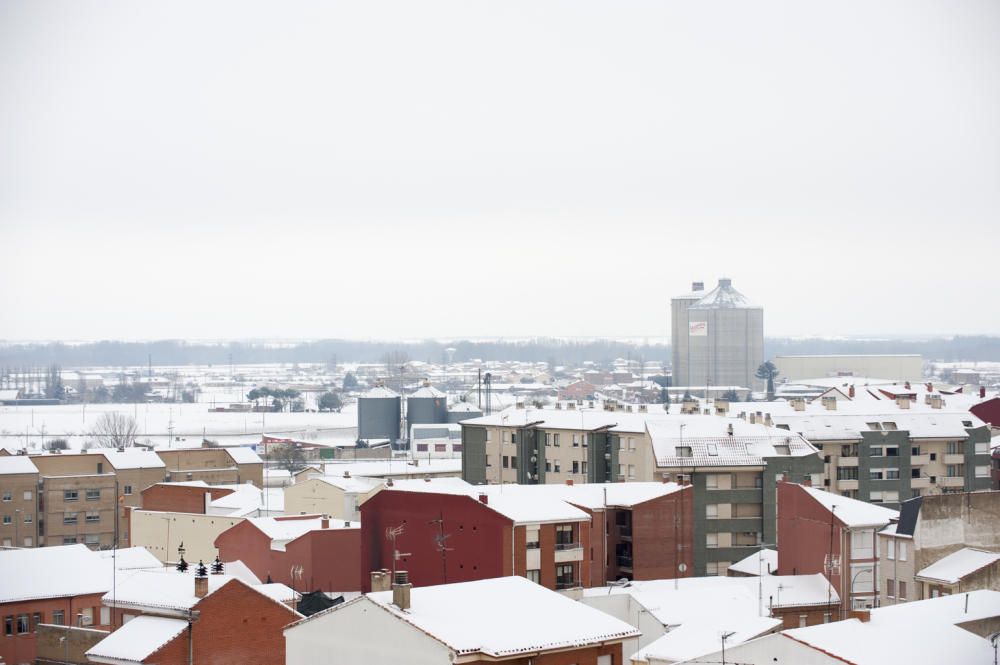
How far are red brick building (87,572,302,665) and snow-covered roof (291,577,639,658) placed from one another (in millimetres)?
3106

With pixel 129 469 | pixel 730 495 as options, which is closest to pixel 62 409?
pixel 129 469

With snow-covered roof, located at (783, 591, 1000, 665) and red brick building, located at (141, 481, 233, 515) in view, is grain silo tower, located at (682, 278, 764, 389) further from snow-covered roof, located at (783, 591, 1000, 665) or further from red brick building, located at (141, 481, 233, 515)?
snow-covered roof, located at (783, 591, 1000, 665)

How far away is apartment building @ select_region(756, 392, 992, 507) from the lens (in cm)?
3994

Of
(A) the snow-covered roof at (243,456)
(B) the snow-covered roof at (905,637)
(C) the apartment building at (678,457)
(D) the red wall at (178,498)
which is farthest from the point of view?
(A) the snow-covered roof at (243,456)

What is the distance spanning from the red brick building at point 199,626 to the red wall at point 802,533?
10.3 m

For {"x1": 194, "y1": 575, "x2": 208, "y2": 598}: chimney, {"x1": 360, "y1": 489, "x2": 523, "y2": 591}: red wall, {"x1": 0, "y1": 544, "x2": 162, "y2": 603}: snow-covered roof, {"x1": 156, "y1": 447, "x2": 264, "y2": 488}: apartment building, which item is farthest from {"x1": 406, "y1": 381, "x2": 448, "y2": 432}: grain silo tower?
{"x1": 194, "y1": 575, "x2": 208, "y2": 598}: chimney

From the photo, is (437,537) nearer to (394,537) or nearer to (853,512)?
(394,537)

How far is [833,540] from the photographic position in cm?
2550

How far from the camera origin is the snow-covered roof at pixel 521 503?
81.9ft

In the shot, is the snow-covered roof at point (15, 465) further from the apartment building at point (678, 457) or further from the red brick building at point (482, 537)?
the red brick building at point (482, 537)

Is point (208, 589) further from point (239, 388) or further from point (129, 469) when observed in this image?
point (239, 388)

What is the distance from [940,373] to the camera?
452 feet

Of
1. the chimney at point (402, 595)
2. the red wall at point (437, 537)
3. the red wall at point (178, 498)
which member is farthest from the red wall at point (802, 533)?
the red wall at point (178, 498)

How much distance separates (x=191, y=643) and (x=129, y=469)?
2627 centimetres
